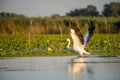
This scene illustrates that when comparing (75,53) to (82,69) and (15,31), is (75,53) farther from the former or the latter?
(15,31)

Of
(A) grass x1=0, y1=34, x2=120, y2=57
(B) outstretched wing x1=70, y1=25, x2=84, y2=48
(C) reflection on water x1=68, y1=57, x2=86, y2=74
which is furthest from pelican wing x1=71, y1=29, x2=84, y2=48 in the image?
Answer: (C) reflection on water x1=68, y1=57, x2=86, y2=74

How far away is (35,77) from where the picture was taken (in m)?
11.3

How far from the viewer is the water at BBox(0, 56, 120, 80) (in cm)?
1133

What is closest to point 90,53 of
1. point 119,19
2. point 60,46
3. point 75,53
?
point 75,53

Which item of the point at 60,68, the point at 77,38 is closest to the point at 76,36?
the point at 77,38

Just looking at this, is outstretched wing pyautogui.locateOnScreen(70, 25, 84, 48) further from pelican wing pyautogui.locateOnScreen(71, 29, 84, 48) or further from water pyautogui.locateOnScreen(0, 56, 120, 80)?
water pyautogui.locateOnScreen(0, 56, 120, 80)

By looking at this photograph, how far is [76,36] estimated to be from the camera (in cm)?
1591

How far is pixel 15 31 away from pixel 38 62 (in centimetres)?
1198

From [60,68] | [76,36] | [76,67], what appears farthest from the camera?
[76,36]

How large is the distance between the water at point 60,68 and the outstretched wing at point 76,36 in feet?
1.40

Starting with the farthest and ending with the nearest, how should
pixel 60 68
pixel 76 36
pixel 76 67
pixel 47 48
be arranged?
1. pixel 47 48
2. pixel 76 36
3. pixel 76 67
4. pixel 60 68

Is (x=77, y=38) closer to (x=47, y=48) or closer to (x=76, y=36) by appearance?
(x=76, y=36)

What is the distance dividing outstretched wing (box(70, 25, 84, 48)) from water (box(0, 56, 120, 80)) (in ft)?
1.40

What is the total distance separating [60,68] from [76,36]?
315cm
